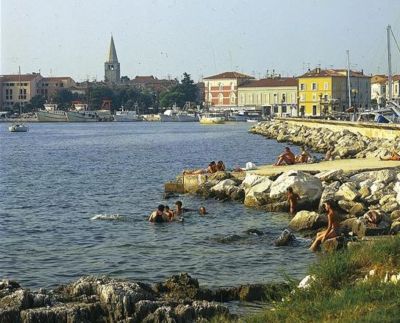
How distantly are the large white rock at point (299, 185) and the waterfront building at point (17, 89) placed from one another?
546 feet

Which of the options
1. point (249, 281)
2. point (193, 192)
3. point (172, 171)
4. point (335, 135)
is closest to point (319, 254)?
point (249, 281)

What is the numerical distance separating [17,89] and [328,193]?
569 ft

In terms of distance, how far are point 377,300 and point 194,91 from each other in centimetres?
17854

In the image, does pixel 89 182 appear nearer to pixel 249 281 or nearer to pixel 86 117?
pixel 249 281

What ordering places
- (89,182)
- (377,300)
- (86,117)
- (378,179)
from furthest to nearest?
(86,117)
(89,182)
(378,179)
(377,300)

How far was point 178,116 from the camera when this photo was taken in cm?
16962

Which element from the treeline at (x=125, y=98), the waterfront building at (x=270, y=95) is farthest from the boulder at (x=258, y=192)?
the treeline at (x=125, y=98)

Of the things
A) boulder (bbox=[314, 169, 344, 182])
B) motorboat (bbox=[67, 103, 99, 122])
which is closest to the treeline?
motorboat (bbox=[67, 103, 99, 122])

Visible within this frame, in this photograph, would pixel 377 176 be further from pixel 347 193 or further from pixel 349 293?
pixel 349 293

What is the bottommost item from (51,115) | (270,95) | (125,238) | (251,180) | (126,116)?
(125,238)

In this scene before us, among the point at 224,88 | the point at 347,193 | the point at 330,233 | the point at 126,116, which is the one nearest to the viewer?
the point at 330,233

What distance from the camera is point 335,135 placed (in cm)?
5747

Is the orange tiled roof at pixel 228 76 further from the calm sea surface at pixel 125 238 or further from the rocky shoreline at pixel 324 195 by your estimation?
the rocky shoreline at pixel 324 195

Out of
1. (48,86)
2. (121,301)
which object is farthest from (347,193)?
(48,86)
